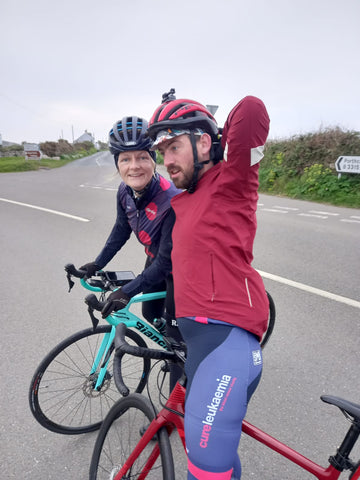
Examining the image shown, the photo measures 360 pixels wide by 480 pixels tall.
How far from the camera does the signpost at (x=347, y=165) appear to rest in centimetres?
1105

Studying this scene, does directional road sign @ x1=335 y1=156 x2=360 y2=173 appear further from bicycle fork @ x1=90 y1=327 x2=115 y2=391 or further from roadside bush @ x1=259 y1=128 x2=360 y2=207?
bicycle fork @ x1=90 y1=327 x2=115 y2=391

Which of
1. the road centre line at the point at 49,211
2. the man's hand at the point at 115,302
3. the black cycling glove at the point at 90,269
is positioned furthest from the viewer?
the road centre line at the point at 49,211

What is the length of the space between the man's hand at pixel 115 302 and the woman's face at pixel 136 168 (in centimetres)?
72

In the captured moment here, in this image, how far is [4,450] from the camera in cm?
217

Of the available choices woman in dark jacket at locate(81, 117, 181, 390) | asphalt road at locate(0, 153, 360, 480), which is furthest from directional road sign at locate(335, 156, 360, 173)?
woman in dark jacket at locate(81, 117, 181, 390)

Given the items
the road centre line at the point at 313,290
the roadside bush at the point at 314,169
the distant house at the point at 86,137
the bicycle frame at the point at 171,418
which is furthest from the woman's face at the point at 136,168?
the distant house at the point at 86,137

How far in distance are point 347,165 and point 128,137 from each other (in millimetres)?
11328

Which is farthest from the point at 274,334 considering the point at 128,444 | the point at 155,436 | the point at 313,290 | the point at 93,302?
the point at 93,302

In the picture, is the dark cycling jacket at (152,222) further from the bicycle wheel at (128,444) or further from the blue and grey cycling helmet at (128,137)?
the bicycle wheel at (128,444)

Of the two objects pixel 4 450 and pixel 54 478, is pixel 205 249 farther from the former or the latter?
pixel 4 450

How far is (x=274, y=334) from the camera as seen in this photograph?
3404 mm

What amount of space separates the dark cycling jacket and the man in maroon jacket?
0.44 metres

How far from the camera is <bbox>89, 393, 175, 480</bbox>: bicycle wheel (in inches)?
60.3

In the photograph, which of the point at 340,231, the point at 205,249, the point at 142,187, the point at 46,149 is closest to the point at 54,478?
the point at 205,249
